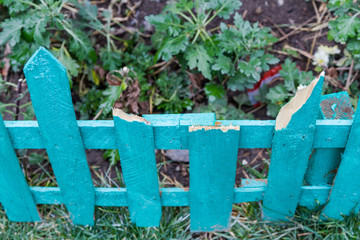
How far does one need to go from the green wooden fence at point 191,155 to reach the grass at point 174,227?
6 cm

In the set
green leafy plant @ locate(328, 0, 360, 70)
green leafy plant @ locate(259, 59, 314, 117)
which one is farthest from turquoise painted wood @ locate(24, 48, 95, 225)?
green leafy plant @ locate(328, 0, 360, 70)

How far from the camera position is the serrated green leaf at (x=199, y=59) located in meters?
2.36

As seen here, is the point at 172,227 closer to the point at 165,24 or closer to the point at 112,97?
the point at 112,97

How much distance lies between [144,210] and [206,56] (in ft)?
3.25

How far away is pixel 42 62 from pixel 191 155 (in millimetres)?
770

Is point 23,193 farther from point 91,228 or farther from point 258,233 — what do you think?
point 258,233

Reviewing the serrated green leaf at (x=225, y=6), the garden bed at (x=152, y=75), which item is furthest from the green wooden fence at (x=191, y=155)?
the serrated green leaf at (x=225, y=6)

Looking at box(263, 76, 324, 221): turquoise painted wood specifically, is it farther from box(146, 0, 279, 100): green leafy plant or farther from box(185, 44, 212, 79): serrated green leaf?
box(185, 44, 212, 79): serrated green leaf

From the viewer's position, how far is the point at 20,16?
8.02 ft

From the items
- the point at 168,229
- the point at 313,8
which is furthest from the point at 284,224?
the point at 313,8

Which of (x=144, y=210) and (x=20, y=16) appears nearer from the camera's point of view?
(x=144, y=210)

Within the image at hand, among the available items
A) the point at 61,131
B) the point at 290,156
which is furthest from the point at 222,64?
the point at 61,131

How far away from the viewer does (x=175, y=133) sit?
172cm

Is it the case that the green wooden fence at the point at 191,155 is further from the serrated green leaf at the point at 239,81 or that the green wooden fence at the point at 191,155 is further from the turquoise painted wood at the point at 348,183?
the serrated green leaf at the point at 239,81
